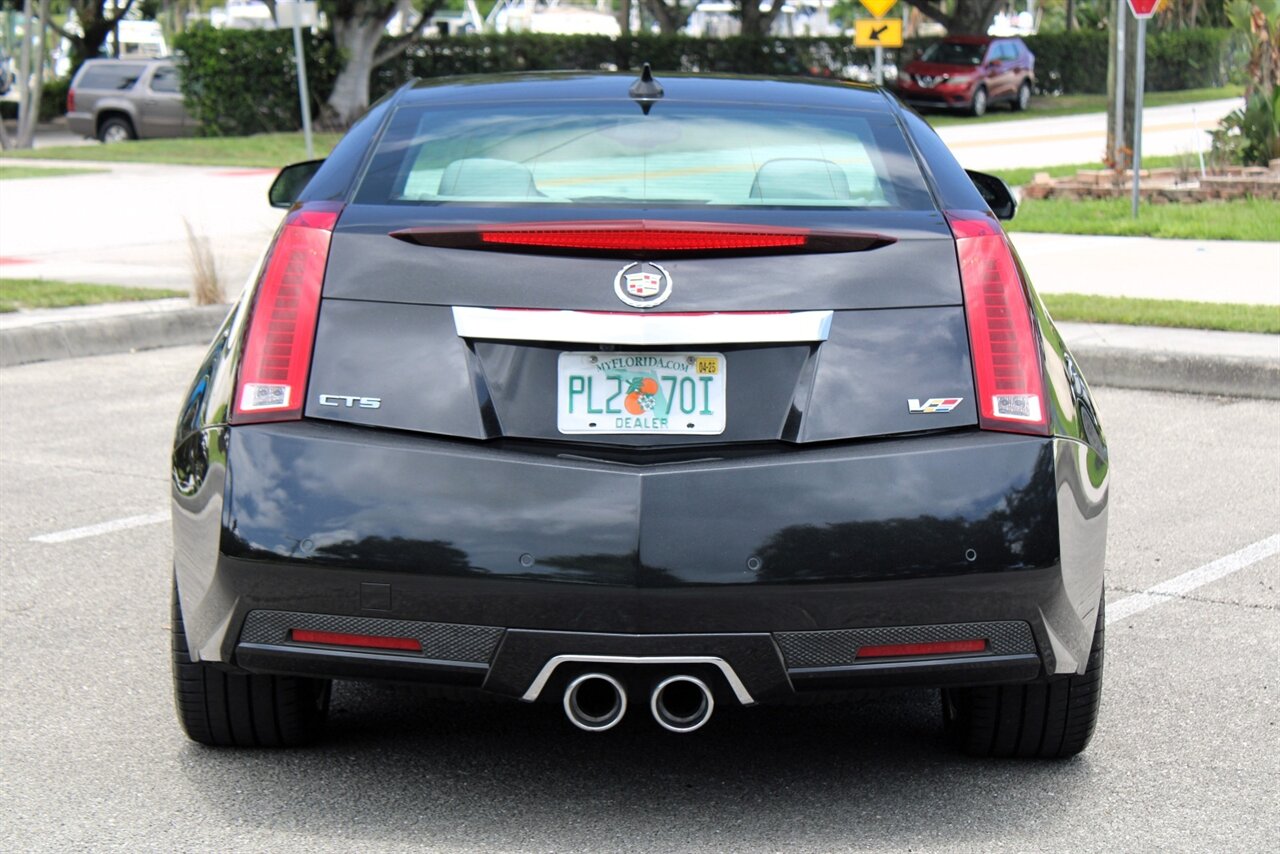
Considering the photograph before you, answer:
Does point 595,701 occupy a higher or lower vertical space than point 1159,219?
higher

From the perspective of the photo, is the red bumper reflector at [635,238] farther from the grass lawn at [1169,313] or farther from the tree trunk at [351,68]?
the tree trunk at [351,68]

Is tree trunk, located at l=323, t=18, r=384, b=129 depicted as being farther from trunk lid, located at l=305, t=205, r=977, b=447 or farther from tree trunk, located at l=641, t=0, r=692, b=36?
trunk lid, located at l=305, t=205, r=977, b=447

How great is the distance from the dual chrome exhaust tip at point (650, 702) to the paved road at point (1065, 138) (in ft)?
58.0

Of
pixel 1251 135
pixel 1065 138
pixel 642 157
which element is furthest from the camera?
pixel 1065 138

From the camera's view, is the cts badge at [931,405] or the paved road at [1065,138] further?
the paved road at [1065,138]

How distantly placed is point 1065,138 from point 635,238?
29073 mm

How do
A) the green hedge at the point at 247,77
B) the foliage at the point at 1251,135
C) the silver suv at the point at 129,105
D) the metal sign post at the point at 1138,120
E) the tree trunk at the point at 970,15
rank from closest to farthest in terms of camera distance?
the metal sign post at the point at 1138,120
the foliage at the point at 1251,135
the green hedge at the point at 247,77
the silver suv at the point at 129,105
the tree trunk at the point at 970,15

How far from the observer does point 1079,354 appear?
973 cm

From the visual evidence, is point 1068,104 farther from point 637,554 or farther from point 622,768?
point 637,554

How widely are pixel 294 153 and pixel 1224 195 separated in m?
16.0

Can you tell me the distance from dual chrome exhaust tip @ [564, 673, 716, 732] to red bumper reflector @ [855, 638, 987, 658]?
33 centimetres

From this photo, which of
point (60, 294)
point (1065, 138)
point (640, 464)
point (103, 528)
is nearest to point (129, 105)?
point (1065, 138)

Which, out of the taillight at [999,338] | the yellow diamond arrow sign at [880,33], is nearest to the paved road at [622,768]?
the taillight at [999,338]

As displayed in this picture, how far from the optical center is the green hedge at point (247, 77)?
33812 mm
